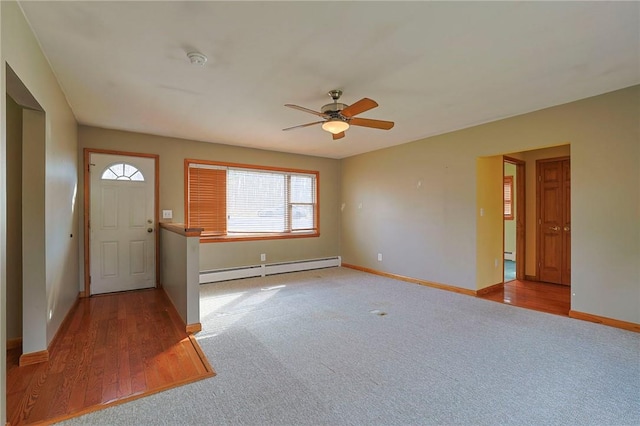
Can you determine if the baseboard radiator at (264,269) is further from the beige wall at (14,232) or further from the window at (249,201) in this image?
the beige wall at (14,232)

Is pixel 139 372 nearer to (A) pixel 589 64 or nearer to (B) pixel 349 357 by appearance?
(B) pixel 349 357

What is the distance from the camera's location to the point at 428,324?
10.6 ft

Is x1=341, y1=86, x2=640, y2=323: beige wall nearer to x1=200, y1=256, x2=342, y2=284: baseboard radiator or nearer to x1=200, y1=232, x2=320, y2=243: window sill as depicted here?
x1=200, y1=256, x2=342, y2=284: baseboard radiator

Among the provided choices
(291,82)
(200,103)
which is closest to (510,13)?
(291,82)

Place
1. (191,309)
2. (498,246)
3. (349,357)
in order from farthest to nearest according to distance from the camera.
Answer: (498,246)
(191,309)
(349,357)

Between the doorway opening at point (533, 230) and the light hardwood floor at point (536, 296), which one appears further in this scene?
the doorway opening at point (533, 230)

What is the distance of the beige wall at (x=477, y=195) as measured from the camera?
3092mm

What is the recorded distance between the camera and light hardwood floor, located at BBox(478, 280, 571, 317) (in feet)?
12.5

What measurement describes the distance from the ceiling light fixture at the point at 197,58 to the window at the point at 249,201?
2.85 m

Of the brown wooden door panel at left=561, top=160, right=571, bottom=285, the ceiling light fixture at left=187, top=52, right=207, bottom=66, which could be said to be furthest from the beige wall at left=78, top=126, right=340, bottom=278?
the brown wooden door panel at left=561, top=160, right=571, bottom=285

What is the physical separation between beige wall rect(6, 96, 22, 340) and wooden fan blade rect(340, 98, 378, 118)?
2.80 metres

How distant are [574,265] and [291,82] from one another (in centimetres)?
368

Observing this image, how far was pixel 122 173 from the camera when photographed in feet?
14.8

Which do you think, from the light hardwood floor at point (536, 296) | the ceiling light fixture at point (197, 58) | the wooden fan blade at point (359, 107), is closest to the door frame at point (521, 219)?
the light hardwood floor at point (536, 296)
